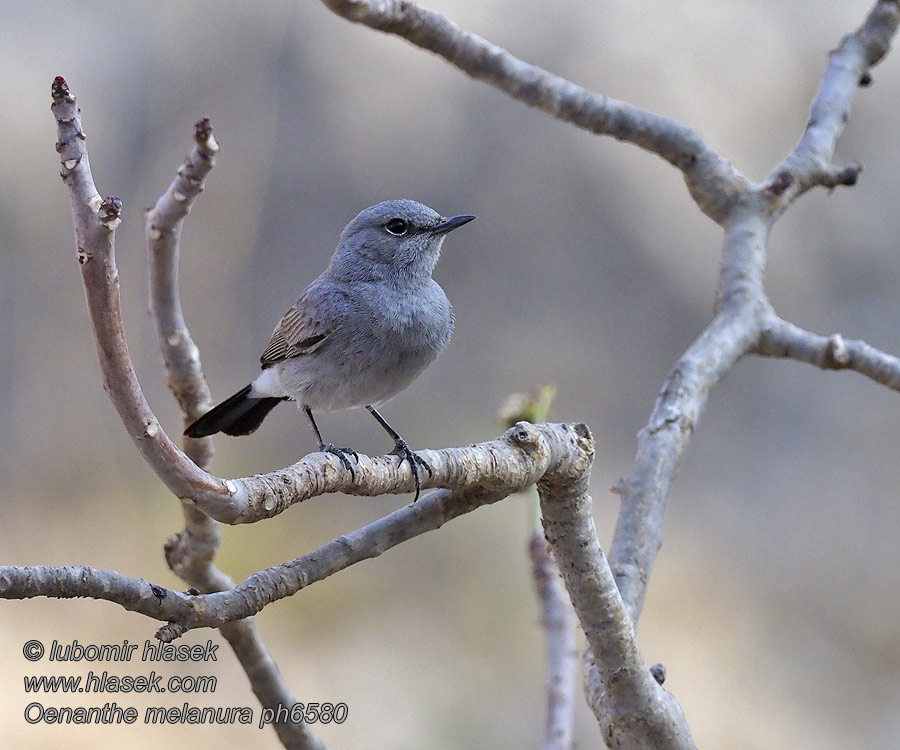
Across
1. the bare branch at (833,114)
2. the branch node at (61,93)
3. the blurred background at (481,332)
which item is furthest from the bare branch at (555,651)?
the blurred background at (481,332)

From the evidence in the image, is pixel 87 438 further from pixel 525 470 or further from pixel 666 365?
pixel 525 470

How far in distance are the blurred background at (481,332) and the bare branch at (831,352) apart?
15.4 feet

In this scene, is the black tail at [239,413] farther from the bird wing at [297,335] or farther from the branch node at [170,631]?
the branch node at [170,631]

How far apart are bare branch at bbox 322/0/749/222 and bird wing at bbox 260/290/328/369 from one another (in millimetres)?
1061

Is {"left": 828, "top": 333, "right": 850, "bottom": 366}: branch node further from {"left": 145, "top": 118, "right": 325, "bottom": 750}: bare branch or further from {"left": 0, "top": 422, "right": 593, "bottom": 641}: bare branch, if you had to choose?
{"left": 145, "top": 118, "right": 325, "bottom": 750}: bare branch

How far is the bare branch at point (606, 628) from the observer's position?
2412 mm

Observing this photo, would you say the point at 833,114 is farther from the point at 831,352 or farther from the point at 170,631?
the point at 170,631

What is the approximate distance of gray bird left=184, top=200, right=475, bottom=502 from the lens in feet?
11.3

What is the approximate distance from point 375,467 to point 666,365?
7.69m

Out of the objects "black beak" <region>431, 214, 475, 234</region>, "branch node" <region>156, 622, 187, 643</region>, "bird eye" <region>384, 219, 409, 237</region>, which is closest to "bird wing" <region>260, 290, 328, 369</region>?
"bird eye" <region>384, 219, 409, 237</region>

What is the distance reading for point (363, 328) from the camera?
3467 millimetres

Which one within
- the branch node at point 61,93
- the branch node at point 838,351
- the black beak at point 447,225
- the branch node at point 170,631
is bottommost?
the branch node at point 170,631

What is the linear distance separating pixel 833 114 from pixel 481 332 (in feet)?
17.4

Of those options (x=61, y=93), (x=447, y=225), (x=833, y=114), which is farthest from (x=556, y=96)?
(x=61, y=93)
